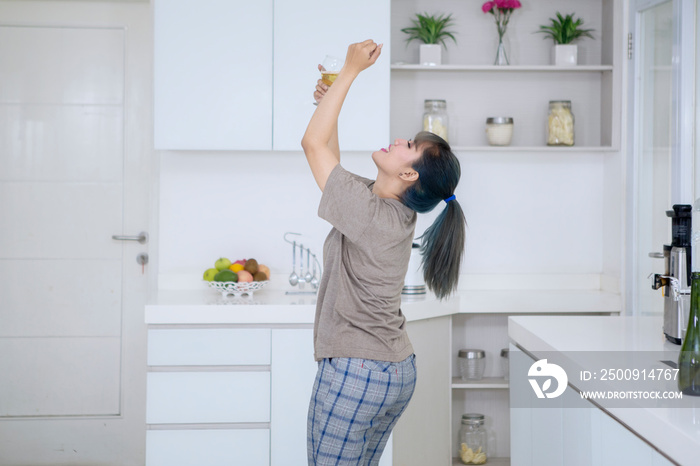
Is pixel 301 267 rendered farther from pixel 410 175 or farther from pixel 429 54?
pixel 410 175

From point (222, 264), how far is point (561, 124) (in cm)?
161

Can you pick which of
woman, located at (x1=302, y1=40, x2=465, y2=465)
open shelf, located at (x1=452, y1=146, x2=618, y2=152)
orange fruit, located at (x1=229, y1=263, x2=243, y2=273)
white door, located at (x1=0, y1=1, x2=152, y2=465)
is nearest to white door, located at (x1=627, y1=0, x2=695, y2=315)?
open shelf, located at (x1=452, y1=146, x2=618, y2=152)

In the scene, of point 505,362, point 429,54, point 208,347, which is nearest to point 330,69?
point 208,347

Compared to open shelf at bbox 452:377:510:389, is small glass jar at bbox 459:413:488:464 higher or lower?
lower

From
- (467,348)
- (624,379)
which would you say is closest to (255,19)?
(467,348)

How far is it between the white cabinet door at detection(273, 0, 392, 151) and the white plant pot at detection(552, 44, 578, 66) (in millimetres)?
837

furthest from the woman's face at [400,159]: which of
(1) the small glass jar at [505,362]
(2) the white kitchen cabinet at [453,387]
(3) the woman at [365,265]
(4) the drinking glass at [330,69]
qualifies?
(1) the small glass jar at [505,362]

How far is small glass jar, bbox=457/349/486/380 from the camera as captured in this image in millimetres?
3242

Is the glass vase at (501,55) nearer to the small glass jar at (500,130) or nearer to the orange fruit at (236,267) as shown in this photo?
the small glass jar at (500,130)

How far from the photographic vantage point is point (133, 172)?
3.31m

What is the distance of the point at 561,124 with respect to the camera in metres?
3.21

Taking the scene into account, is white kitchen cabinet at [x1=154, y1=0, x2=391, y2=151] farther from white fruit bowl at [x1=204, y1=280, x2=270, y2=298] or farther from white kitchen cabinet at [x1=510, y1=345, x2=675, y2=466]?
white kitchen cabinet at [x1=510, y1=345, x2=675, y2=466]

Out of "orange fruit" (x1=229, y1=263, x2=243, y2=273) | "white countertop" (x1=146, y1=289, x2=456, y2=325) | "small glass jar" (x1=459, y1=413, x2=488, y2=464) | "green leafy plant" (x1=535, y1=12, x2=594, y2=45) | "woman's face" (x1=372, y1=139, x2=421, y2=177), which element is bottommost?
"small glass jar" (x1=459, y1=413, x2=488, y2=464)

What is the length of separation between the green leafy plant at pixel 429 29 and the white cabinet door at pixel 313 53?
353mm
